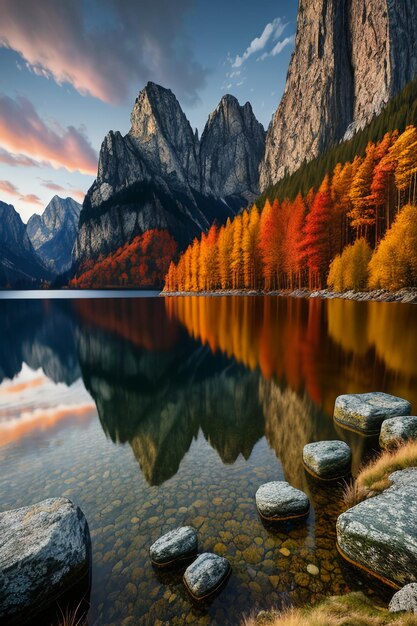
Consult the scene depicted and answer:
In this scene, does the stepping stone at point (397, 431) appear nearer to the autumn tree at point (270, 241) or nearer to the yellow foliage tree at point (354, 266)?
the yellow foliage tree at point (354, 266)

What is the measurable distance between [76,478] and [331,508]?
283 inches

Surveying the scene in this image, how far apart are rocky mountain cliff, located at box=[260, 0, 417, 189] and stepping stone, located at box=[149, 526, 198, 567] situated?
179 meters

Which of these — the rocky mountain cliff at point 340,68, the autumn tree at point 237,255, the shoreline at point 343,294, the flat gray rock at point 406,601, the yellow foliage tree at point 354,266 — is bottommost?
the flat gray rock at point 406,601

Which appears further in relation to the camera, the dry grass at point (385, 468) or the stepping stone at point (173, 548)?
the dry grass at point (385, 468)

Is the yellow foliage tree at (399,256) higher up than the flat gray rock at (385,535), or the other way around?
the yellow foliage tree at (399,256)

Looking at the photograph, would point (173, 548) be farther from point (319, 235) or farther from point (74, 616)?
point (319, 235)

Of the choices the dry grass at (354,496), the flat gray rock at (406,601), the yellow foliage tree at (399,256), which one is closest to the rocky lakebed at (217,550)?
the flat gray rock at (406,601)

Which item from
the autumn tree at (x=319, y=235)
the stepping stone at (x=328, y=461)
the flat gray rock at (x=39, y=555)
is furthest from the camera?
the autumn tree at (x=319, y=235)

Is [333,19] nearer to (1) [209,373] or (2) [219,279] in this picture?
(2) [219,279]

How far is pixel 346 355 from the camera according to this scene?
19719 mm

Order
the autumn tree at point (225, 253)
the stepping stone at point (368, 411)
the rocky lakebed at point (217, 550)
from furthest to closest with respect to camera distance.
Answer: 1. the autumn tree at point (225, 253)
2. the stepping stone at point (368, 411)
3. the rocky lakebed at point (217, 550)

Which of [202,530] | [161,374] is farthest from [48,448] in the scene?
[161,374]

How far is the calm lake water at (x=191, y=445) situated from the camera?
5.12 metres

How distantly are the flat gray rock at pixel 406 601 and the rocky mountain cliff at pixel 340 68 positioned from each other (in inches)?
7030
